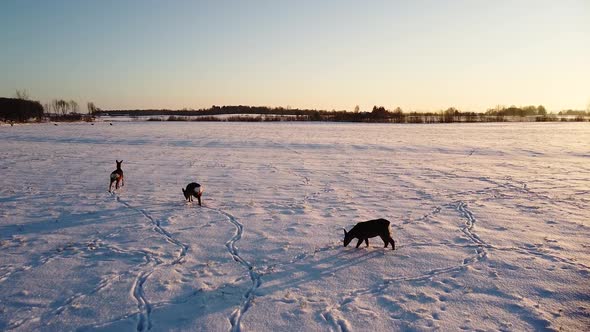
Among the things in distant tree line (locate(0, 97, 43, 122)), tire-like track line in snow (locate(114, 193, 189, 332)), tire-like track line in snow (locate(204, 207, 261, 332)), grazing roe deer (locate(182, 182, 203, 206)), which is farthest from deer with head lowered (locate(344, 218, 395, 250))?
distant tree line (locate(0, 97, 43, 122))

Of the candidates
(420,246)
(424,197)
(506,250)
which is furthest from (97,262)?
(424,197)

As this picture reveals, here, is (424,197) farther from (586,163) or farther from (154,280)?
(586,163)

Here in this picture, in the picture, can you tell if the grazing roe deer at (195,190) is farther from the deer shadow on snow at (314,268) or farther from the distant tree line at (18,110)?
the distant tree line at (18,110)

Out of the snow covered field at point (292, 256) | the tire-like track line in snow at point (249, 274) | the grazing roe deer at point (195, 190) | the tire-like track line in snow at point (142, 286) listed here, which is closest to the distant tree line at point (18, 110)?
the snow covered field at point (292, 256)

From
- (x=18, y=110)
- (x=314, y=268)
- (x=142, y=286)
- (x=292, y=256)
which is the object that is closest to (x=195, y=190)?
(x=292, y=256)

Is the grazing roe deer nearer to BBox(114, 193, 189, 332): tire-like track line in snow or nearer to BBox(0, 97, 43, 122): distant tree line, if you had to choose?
BBox(114, 193, 189, 332): tire-like track line in snow

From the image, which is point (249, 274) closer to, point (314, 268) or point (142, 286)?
point (314, 268)

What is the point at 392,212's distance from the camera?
32.3 feet

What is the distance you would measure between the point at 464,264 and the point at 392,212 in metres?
3.44

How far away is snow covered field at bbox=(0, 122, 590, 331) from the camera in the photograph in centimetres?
493

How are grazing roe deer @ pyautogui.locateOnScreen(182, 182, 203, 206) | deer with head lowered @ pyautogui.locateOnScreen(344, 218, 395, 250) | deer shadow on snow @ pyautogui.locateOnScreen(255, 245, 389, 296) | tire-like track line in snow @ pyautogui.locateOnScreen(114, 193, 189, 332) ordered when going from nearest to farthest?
1. tire-like track line in snow @ pyautogui.locateOnScreen(114, 193, 189, 332)
2. deer shadow on snow @ pyautogui.locateOnScreen(255, 245, 389, 296)
3. deer with head lowered @ pyautogui.locateOnScreen(344, 218, 395, 250)
4. grazing roe deer @ pyautogui.locateOnScreen(182, 182, 203, 206)

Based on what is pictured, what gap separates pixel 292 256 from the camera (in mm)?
6922

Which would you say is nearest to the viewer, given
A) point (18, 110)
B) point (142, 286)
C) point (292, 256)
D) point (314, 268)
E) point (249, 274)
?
point (142, 286)

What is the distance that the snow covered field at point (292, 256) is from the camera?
16.2 feet
